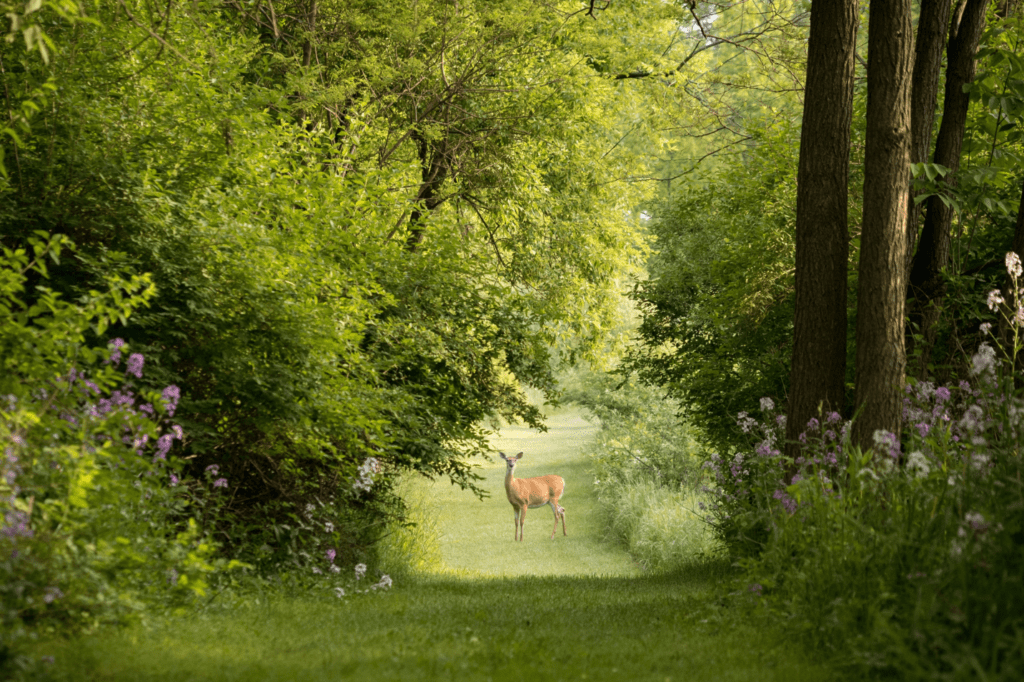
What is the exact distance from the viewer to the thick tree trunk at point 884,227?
731cm

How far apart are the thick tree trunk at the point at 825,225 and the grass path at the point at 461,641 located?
2161 millimetres

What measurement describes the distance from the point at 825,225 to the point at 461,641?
5106 mm

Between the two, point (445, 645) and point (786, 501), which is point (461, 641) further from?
point (786, 501)

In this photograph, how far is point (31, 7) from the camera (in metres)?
4.59

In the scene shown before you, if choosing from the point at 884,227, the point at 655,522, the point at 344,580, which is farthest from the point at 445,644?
the point at 655,522

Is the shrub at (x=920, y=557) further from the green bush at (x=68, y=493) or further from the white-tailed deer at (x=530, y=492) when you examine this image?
the white-tailed deer at (x=530, y=492)

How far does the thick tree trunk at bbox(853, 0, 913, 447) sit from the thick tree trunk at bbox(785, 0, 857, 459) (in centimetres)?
36

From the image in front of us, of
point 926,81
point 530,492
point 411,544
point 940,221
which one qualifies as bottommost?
point 411,544

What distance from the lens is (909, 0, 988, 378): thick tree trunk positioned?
31.2 ft

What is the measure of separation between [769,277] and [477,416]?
4.69m

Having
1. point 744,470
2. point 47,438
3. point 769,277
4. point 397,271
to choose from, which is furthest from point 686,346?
point 47,438

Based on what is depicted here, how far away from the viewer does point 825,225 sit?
8.20 m

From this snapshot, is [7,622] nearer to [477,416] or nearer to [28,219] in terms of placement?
[28,219]

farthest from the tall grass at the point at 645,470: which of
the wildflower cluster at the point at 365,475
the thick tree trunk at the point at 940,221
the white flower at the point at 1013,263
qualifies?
the white flower at the point at 1013,263
